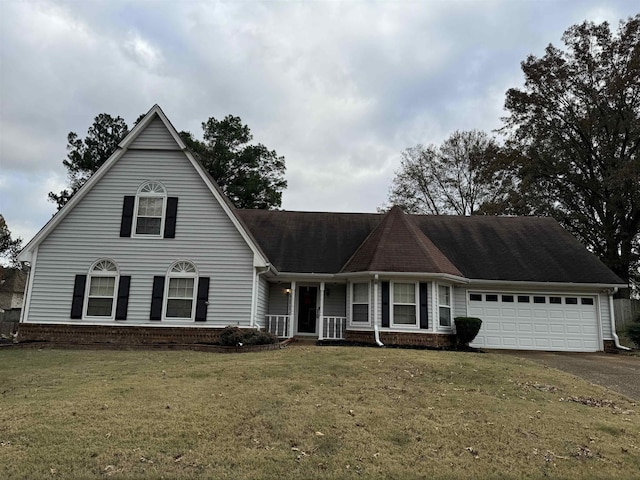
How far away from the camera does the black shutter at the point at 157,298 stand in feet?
47.5

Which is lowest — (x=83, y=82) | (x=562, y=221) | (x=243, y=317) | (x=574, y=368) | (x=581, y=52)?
(x=574, y=368)

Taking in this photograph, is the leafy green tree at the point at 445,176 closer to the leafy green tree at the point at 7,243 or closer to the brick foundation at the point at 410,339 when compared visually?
the brick foundation at the point at 410,339

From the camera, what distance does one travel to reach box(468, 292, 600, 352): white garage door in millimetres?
16672

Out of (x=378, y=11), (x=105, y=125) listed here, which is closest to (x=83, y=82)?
(x=378, y=11)

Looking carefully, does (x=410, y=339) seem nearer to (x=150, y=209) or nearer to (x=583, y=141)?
(x=150, y=209)

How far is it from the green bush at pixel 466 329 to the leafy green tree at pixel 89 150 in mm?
29574

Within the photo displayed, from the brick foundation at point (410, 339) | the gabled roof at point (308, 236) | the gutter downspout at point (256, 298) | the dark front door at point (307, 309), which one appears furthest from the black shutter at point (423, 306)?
the gutter downspout at point (256, 298)

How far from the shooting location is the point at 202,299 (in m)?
14.7

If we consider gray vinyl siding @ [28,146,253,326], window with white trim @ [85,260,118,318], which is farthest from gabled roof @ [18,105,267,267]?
window with white trim @ [85,260,118,318]

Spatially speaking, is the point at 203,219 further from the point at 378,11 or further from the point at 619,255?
the point at 619,255

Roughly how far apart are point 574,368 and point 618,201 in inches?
781

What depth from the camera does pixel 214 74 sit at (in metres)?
19.8

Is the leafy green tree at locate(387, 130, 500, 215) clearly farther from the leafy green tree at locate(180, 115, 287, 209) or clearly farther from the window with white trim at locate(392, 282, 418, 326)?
the window with white trim at locate(392, 282, 418, 326)

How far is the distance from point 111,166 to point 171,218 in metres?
2.78
